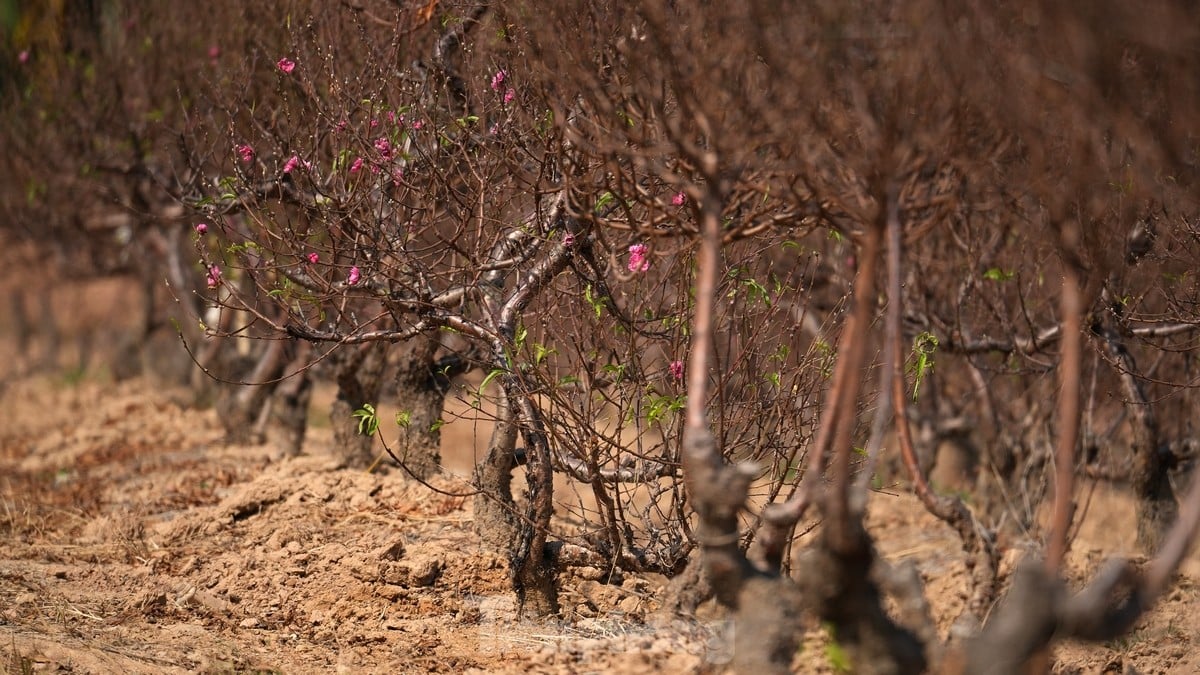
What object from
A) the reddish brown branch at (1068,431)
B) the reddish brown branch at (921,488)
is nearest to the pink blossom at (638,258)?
the reddish brown branch at (921,488)

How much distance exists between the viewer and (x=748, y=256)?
504 cm

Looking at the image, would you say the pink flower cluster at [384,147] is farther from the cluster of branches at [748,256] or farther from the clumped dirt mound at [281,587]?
the clumped dirt mound at [281,587]

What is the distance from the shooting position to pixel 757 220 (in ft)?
14.3

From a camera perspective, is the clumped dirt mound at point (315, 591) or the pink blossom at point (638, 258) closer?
the pink blossom at point (638, 258)

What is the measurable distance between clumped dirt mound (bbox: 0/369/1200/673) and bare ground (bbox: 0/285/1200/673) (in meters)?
0.01

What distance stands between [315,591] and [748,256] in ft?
8.23

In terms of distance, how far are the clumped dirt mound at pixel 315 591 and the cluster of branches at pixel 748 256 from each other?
273 millimetres

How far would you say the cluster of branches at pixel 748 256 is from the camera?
3334 millimetres

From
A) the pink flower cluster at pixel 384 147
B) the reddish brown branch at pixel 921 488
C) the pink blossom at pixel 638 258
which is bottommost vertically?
the reddish brown branch at pixel 921 488

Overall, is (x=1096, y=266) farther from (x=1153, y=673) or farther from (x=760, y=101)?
(x=1153, y=673)

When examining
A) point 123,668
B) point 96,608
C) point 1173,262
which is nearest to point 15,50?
point 96,608

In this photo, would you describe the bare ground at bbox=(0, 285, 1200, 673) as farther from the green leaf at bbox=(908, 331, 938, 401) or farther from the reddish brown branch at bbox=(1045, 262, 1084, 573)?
the reddish brown branch at bbox=(1045, 262, 1084, 573)

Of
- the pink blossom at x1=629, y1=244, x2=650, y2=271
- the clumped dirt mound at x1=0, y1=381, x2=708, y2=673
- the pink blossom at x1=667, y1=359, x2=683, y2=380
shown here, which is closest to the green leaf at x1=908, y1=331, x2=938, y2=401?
the pink blossom at x1=667, y1=359, x2=683, y2=380

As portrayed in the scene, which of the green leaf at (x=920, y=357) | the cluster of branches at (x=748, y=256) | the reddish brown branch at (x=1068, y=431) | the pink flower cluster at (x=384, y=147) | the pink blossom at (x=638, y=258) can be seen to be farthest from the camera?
the pink flower cluster at (x=384, y=147)
